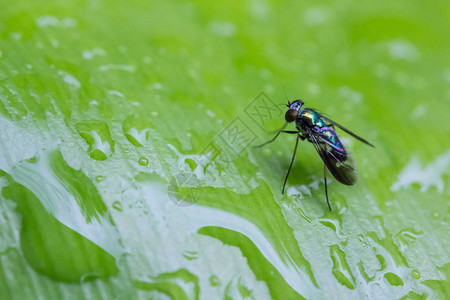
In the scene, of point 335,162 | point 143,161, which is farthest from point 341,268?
point 143,161

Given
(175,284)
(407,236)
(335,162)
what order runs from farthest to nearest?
(335,162)
(407,236)
(175,284)

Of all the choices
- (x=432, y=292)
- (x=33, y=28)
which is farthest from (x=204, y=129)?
(x=432, y=292)

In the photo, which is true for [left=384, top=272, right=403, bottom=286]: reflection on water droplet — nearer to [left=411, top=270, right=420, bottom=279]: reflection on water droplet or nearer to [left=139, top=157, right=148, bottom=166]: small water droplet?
[left=411, top=270, right=420, bottom=279]: reflection on water droplet

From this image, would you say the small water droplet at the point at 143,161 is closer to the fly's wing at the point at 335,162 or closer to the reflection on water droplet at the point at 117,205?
the reflection on water droplet at the point at 117,205

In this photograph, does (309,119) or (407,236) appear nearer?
(407,236)

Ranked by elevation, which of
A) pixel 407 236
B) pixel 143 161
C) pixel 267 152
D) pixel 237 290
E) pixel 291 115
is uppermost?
pixel 291 115

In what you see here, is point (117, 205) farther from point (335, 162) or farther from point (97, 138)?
point (335, 162)

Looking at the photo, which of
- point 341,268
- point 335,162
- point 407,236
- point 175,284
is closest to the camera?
point 175,284
